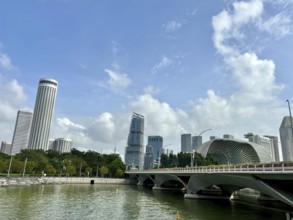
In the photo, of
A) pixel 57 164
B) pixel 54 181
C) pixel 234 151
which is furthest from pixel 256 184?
pixel 234 151

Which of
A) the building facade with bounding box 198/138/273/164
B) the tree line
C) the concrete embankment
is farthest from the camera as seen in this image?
the building facade with bounding box 198/138/273/164

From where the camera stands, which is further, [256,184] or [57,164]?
[57,164]

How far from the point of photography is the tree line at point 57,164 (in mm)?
96000

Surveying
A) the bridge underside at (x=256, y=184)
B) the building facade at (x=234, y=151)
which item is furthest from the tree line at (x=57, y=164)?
the building facade at (x=234, y=151)

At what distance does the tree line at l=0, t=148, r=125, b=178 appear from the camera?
315 ft

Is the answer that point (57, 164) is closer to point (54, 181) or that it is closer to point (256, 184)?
point (54, 181)

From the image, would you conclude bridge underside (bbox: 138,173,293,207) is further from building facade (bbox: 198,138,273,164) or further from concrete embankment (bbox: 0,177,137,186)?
building facade (bbox: 198,138,273,164)

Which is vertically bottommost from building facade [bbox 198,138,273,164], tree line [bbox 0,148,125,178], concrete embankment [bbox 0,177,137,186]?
concrete embankment [bbox 0,177,137,186]

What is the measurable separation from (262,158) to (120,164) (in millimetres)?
99648

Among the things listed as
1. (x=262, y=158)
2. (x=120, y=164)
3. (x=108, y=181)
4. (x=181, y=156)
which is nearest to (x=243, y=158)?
(x=262, y=158)

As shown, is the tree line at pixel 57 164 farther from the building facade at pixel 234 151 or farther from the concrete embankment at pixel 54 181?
the building facade at pixel 234 151

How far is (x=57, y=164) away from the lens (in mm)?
116000

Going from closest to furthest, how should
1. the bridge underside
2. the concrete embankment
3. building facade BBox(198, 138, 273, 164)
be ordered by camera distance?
the bridge underside
the concrete embankment
building facade BBox(198, 138, 273, 164)

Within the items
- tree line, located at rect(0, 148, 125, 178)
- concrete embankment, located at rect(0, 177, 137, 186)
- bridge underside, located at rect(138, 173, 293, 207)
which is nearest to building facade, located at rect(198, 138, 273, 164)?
tree line, located at rect(0, 148, 125, 178)
